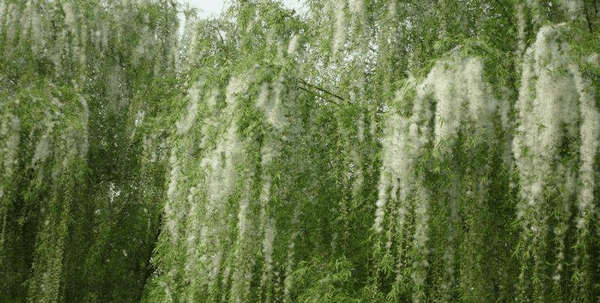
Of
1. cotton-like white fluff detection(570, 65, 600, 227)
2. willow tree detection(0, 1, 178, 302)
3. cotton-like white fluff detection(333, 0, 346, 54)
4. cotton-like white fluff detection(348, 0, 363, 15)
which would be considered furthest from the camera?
willow tree detection(0, 1, 178, 302)

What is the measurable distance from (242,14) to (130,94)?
2415 millimetres

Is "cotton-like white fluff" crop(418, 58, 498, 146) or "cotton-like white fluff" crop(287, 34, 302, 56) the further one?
"cotton-like white fluff" crop(287, 34, 302, 56)

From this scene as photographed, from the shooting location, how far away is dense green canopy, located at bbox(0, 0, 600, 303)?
3.76m

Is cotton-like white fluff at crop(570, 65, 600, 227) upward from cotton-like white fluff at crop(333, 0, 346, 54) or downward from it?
downward

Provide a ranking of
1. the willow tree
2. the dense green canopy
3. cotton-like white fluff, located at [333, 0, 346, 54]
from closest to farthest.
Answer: the dense green canopy
cotton-like white fluff, located at [333, 0, 346, 54]
the willow tree

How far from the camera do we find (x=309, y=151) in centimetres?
518

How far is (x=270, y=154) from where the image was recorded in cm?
453

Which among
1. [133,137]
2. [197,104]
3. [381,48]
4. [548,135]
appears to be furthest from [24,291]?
[548,135]

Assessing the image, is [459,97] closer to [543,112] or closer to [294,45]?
[543,112]

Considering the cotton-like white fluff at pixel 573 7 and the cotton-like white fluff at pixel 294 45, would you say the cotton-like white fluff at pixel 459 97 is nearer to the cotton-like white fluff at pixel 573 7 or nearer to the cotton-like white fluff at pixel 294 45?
the cotton-like white fluff at pixel 573 7

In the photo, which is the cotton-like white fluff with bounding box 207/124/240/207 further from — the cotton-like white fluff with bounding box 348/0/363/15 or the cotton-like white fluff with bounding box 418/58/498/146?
the cotton-like white fluff with bounding box 418/58/498/146

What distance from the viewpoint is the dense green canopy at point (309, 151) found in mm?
3760

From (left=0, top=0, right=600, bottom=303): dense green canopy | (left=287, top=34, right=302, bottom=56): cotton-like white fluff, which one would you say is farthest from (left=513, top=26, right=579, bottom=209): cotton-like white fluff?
(left=287, top=34, right=302, bottom=56): cotton-like white fluff

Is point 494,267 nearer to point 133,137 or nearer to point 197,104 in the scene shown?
point 197,104
